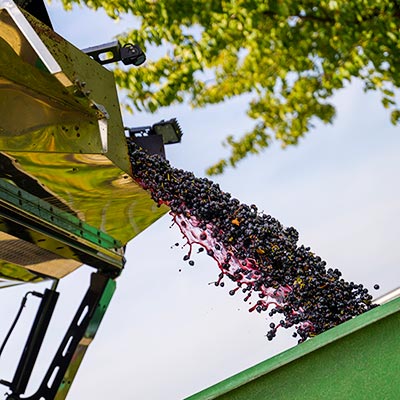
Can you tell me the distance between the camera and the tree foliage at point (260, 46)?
491 cm

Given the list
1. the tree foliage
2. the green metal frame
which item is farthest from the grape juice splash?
the tree foliage

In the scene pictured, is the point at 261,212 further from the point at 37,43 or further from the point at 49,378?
the point at 49,378

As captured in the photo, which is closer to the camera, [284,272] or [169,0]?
[284,272]

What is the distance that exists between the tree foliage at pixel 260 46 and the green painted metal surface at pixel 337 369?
3774mm

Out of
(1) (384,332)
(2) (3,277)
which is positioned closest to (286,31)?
(2) (3,277)

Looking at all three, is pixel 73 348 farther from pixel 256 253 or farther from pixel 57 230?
pixel 256 253

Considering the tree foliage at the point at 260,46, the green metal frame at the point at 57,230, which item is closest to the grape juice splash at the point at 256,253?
the green metal frame at the point at 57,230

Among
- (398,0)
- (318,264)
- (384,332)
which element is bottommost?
(384,332)

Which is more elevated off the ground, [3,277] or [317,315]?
[3,277]

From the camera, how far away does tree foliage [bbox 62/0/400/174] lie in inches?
193

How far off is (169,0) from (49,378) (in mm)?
3223

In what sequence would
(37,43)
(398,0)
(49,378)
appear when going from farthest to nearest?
(398,0) → (49,378) → (37,43)

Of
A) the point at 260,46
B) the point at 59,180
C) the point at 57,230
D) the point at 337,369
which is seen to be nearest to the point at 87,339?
the point at 57,230

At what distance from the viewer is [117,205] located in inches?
78.3
